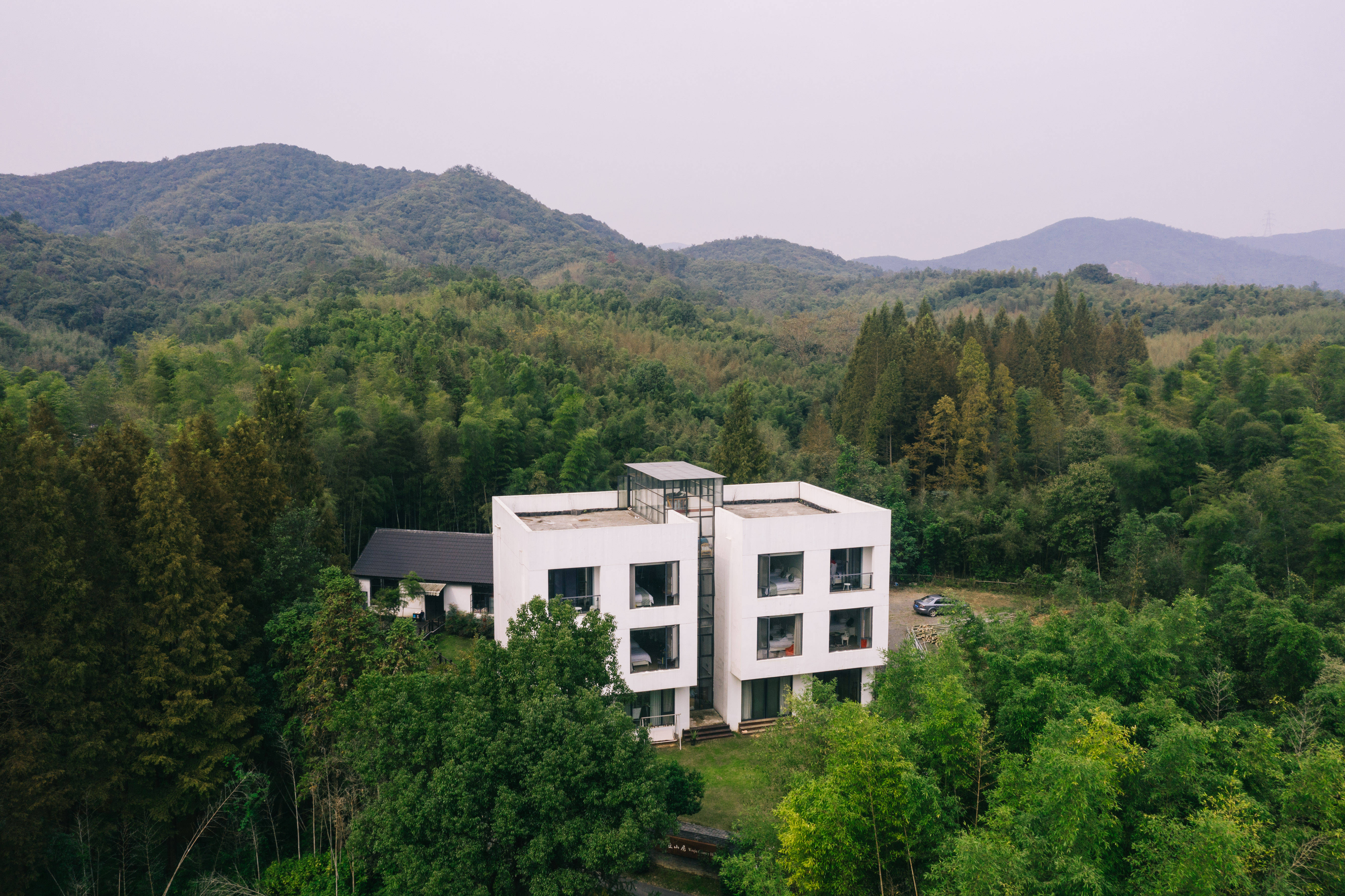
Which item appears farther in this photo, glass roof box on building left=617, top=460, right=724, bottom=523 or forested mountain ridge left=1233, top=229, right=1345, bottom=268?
forested mountain ridge left=1233, top=229, right=1345, bottom=268

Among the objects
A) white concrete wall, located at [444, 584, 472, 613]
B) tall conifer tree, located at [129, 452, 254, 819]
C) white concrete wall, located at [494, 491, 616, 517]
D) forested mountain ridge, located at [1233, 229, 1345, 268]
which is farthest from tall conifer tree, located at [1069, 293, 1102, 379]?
forested mountain ridge, located at [1233, 229, 1345, 268]

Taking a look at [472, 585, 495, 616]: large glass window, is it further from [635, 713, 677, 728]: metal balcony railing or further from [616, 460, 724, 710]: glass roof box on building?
[635, 713, 677, 728]: metal balcony railing

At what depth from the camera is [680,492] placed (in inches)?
731

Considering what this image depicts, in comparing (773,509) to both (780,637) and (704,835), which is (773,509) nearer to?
(780,637)

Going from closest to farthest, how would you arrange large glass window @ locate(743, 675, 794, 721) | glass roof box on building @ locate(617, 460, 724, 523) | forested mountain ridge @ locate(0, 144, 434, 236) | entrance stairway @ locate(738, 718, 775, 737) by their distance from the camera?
entrance stairway @ locate(738, 718, 775, 737) → large glass window @ locate(743, 675, 794, 721) → glass roof box on building @ locate(617, 460, 724, 523) → forested mountain ridge @ locate(0, 144, 434, 236)

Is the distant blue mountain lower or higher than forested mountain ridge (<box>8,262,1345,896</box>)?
higher

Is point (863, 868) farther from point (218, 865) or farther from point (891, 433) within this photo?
point (891, 433)

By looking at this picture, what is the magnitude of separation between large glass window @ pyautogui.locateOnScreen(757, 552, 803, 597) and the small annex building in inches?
345

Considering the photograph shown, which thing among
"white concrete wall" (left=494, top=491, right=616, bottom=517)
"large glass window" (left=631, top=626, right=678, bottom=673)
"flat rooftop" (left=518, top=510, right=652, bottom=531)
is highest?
Answer: "white concrete wall" (left=494, top=491, right=616, bottom=517)

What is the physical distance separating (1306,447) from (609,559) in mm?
19828

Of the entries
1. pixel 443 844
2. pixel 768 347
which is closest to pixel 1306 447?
pixel 443 844

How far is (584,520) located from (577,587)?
2868 millimetres

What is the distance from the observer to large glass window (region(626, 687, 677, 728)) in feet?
56.9

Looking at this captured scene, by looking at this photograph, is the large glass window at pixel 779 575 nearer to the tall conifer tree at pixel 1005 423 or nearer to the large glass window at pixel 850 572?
the large glass window at pixel 850 572
